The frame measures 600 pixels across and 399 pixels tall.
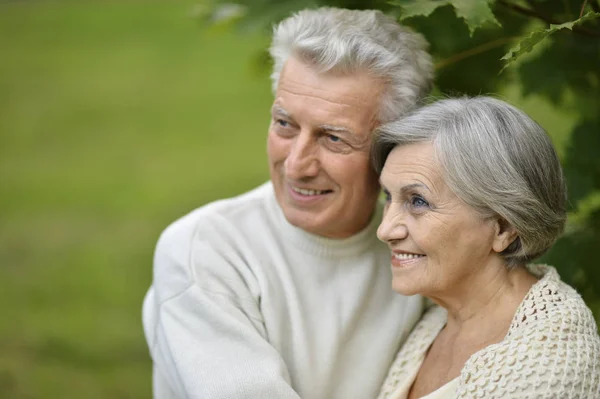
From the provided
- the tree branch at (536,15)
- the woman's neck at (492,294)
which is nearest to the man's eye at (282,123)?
the woman's neck at (492,294)

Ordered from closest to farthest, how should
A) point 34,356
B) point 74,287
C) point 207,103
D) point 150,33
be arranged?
point 34,356
point 74,287
point 207,103
point 150,33

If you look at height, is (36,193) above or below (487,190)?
below

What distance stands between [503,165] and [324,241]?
75cm

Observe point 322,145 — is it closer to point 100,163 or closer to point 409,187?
point 409,187

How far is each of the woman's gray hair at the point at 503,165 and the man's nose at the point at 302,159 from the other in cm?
32

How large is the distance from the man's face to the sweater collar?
0.21 feet

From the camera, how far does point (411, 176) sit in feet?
8.36

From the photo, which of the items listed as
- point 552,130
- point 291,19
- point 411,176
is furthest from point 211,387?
point 552,130

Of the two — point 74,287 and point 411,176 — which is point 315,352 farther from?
point 74,287

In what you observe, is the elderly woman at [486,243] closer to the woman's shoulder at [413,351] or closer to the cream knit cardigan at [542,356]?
the cream knit cardigan at [542,356]

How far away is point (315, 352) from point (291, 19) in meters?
1.10

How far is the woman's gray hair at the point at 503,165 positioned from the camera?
2.43 meters

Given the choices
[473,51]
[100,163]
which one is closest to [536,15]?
[473,51]

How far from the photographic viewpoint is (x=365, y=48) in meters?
2.71
